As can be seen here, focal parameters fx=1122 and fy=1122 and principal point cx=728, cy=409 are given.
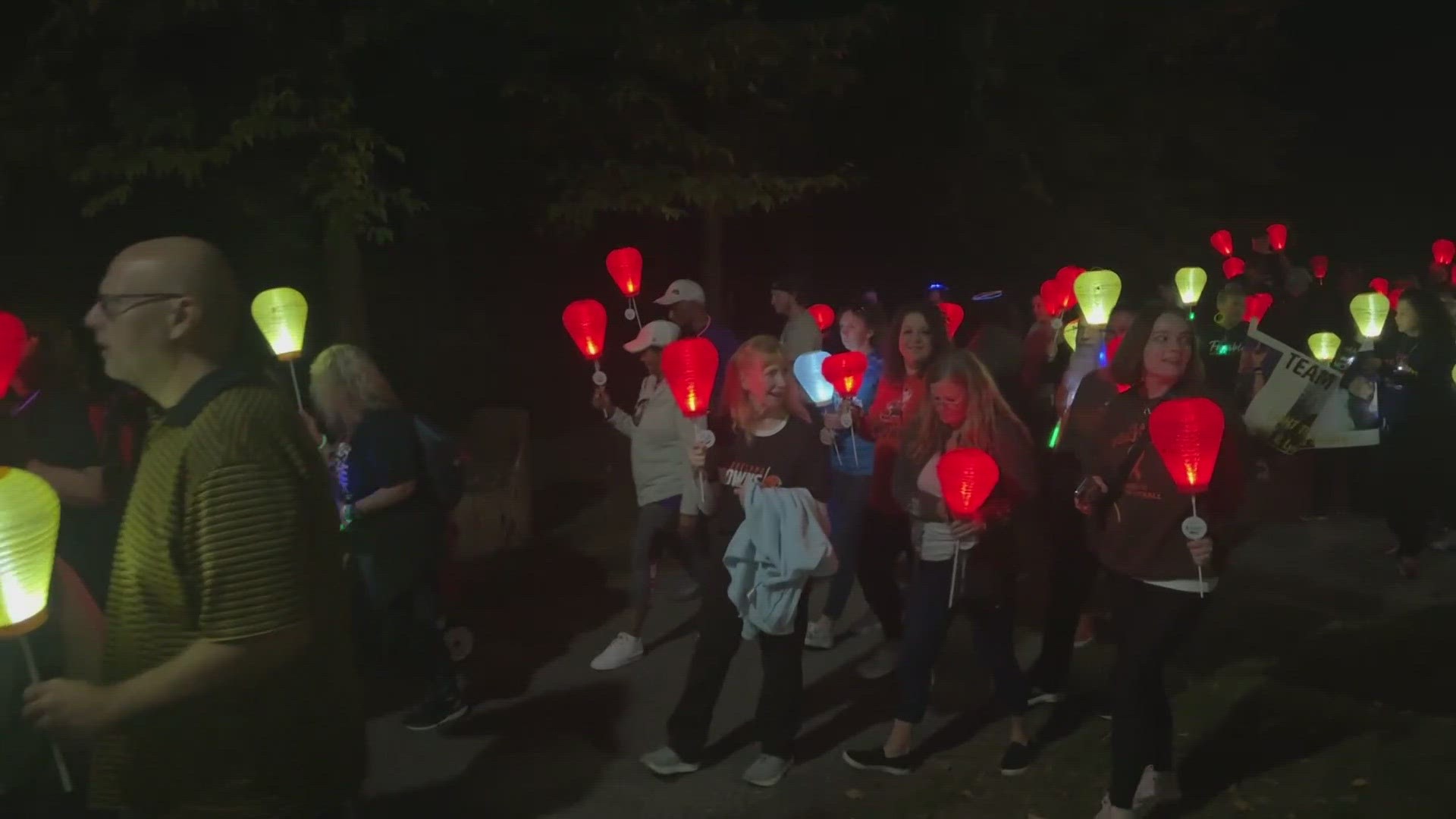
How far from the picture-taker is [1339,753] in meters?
4.79

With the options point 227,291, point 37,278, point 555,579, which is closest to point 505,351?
point 37,278

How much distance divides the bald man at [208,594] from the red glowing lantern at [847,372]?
13.1 feet

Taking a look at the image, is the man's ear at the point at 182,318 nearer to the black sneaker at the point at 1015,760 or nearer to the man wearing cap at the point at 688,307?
the black sneaker at the point at 1015,760

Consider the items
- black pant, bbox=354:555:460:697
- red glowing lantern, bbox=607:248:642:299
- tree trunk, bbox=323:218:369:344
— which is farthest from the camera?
tree trunk, bbox=323:218:369:344

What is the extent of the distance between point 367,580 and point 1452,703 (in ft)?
16.5

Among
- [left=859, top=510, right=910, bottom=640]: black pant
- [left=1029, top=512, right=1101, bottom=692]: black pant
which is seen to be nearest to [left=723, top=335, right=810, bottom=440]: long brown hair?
[left=859, top=510, right=910, bottom=640]: black pant

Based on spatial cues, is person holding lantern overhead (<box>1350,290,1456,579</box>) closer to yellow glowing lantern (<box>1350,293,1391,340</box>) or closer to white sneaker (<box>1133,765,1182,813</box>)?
→ yellow glowing lantern (<box>1350,293,1391,340</box>)

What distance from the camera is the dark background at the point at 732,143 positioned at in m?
9.11

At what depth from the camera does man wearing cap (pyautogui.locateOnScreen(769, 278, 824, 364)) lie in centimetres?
729

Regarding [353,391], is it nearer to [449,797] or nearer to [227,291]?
[449,797]

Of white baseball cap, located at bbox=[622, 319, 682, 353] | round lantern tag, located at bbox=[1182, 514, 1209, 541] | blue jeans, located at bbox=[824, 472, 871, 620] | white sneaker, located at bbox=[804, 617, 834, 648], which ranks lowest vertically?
white sneaker, located at bbox=[804, 617, 834, 648]

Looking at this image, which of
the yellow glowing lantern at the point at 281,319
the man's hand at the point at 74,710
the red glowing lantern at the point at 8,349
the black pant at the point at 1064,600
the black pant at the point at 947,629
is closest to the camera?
the man's hand at the point at 74,710

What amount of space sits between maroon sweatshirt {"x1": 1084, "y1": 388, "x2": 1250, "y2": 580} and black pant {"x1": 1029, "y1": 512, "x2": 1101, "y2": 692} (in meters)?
1.15

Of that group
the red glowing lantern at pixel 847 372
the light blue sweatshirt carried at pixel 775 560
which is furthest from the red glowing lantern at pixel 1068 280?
the light blue sweatshirt carried at pixel 775 560
